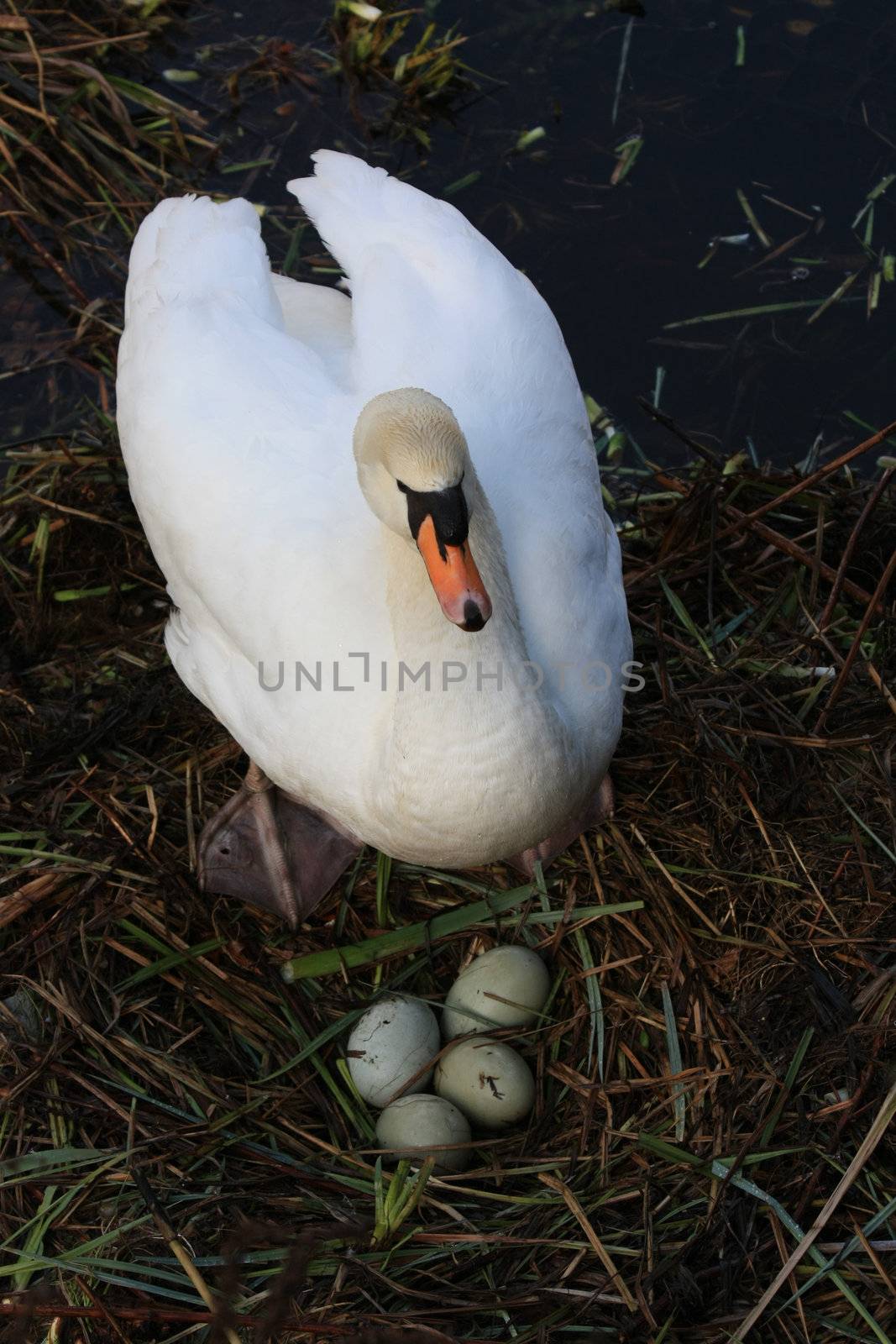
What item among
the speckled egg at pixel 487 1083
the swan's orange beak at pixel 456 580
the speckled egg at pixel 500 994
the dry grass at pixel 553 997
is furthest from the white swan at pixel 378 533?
the speckled egg at pixel 487 1083

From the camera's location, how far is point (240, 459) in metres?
3.45

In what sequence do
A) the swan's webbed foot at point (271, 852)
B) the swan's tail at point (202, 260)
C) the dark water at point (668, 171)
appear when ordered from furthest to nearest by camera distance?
the dark water at point (668, 171) → the swan's webbed foot at point (271, 852) → the swan's tail at point (202, 260)

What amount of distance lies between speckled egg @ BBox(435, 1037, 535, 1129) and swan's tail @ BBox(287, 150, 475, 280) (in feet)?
6.86

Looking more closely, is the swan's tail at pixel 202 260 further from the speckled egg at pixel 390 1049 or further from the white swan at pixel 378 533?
the speckled egg at pixel 390 1049

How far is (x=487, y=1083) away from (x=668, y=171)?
3.87 m

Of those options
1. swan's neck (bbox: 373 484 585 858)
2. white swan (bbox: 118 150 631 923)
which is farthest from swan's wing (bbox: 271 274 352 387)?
swan's neck (bbox: 373 484 585 858)

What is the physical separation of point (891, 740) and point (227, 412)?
6.55 ft

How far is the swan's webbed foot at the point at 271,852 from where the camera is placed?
3932 millimetres

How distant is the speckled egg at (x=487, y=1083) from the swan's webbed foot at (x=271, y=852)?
0.71m

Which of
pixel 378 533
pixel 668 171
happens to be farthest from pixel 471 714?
pixel 668 171

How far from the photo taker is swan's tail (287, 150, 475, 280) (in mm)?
3848

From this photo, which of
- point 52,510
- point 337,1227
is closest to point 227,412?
point 52,510

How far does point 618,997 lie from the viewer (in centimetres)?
363

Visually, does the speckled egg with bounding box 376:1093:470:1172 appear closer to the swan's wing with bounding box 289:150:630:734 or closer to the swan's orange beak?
the swan's wing with bounding box 289:150:630:734
